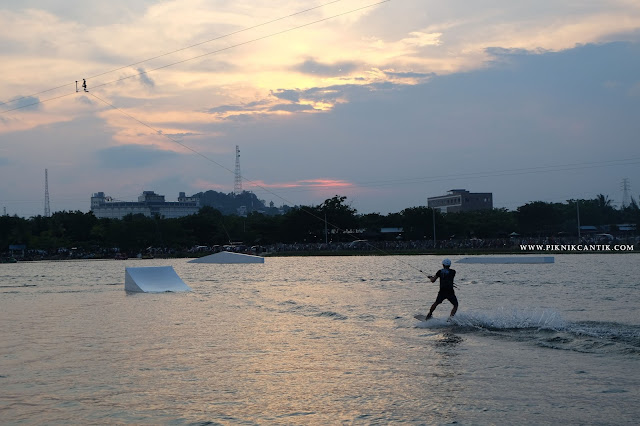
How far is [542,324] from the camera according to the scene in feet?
62.5

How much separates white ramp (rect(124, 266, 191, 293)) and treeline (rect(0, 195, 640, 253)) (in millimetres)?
99768

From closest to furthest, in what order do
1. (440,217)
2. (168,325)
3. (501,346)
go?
(501,346), (168,325), (440,217)

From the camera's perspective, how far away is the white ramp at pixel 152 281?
123ft

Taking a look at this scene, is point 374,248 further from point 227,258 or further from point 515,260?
point 515,260

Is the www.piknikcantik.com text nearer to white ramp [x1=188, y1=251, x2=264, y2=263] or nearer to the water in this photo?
white ramp [x1=188, y1=251, x2=264, y2=263]

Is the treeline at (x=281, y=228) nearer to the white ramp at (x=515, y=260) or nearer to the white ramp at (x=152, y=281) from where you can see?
the white ramp at (x=515, y=260)

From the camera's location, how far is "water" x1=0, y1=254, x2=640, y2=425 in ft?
33.5

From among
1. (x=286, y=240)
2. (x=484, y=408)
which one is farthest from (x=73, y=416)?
(x=286, y=240)

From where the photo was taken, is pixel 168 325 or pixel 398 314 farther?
pixel 398 314

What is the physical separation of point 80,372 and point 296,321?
381 inches

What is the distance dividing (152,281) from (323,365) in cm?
2607

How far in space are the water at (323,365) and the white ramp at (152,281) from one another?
980 cm

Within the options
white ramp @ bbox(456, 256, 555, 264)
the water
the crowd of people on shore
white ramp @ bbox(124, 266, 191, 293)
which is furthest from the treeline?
the water

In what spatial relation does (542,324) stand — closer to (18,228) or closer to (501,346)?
(501,346)
